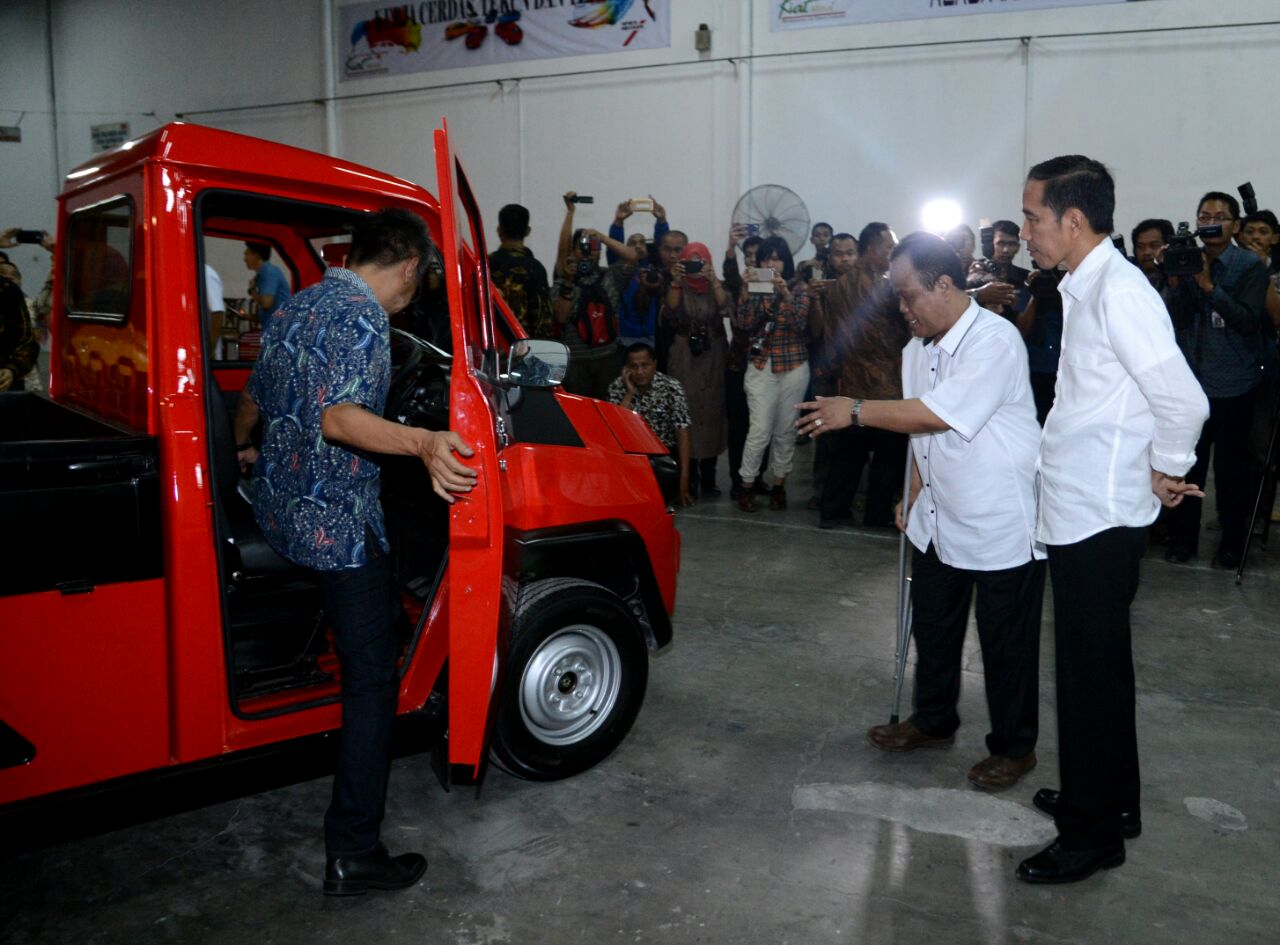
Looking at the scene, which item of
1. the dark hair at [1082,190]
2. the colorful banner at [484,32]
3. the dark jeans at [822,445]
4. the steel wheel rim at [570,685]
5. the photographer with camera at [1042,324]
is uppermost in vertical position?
the colorful banner at [484,32]

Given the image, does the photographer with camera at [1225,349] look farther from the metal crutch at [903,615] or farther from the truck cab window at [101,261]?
the truck cab window at [101,261]

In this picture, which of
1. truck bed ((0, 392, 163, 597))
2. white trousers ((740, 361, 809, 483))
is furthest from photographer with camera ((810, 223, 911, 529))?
truck bed ((0, 392, 163, 597))

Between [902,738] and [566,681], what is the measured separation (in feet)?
4.01

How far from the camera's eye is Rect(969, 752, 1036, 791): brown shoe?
3.53 metres

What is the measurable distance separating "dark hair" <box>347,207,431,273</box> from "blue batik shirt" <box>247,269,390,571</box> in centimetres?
6

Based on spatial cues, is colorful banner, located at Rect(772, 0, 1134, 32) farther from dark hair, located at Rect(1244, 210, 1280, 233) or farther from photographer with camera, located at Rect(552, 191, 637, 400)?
photographer with camera, located at Rect(552, 191, 637, 400)

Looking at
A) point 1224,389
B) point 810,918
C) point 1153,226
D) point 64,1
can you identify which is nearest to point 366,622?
point 810,918

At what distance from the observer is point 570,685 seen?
3.55 metres

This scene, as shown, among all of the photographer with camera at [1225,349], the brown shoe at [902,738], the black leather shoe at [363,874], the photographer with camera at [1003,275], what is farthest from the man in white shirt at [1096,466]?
the photographer with camera at [1225,349]

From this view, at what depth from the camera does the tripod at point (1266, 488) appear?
5.88 meters

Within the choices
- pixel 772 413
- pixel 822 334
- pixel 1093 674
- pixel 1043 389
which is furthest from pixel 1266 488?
pixel 1093 674

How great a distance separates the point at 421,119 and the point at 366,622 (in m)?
12.9

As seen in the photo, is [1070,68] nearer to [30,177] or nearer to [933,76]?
[933,76]

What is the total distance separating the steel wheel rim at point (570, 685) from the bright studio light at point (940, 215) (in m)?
8.59
